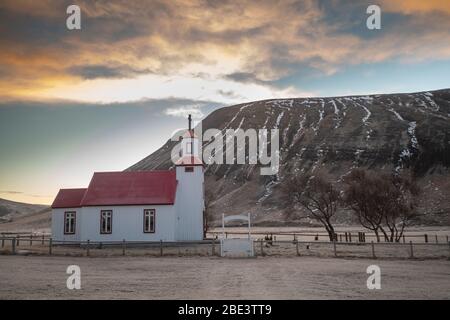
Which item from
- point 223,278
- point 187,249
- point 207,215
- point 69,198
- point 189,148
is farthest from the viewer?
point 207,215

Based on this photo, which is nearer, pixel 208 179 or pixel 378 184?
pixel 378 184

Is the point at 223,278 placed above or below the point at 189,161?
below

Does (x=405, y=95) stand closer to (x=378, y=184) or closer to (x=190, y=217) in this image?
(x=378, y=184)

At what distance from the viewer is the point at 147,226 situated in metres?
34.2

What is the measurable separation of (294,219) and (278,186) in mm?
24067

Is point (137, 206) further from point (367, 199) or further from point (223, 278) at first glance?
point (367, 199)

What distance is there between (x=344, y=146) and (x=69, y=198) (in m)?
109

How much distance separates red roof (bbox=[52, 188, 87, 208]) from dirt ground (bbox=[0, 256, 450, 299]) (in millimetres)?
11589

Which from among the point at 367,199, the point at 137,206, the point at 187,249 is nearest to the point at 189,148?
the point at 137,206

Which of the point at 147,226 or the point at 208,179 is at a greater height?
the point at 208,179

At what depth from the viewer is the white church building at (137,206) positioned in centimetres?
3422

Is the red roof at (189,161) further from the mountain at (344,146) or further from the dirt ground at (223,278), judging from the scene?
the mountain at (344,146)

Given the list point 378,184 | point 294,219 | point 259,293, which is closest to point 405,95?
point 294,219

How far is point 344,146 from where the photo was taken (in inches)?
5226
